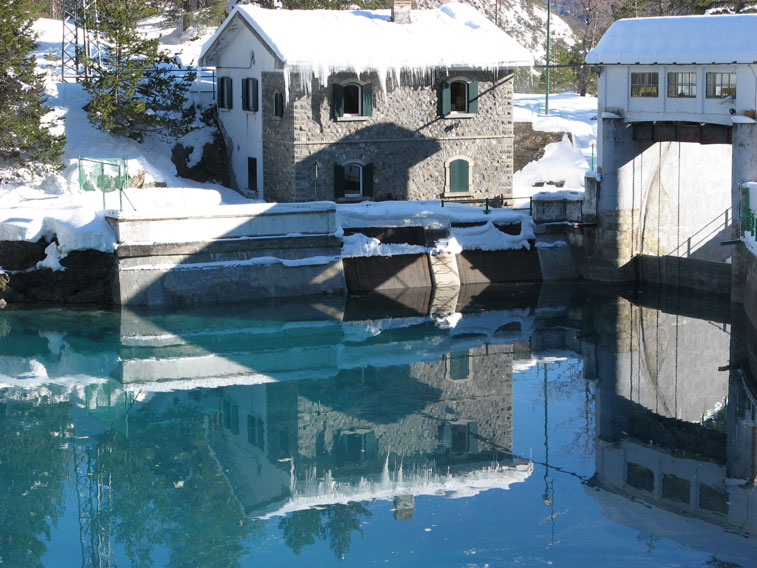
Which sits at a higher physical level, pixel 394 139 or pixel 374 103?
pixel 374 103

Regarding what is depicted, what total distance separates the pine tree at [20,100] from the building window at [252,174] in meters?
7.28

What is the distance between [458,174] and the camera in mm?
43156

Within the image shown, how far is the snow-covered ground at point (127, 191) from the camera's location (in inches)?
1404

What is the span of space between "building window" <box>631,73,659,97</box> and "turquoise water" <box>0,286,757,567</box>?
6731 mm

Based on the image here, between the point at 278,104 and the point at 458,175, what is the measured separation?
24.2ft

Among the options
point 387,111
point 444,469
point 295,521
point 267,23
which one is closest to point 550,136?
point 387,111

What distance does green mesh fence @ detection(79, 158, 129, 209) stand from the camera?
39.7 meters

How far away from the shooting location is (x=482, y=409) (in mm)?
25812

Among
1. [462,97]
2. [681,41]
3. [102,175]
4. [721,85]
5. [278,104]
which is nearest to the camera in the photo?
[721,85]

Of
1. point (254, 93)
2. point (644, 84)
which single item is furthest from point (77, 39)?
point (644, 84)

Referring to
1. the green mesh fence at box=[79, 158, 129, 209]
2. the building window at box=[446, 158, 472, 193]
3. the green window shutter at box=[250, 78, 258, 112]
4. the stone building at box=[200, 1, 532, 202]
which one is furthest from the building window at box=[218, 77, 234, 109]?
the building window at box=[446, 158, 472, 193]

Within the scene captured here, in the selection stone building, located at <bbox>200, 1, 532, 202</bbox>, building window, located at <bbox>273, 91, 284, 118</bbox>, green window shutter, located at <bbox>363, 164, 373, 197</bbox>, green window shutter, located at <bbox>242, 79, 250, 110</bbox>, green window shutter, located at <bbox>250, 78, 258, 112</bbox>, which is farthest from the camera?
green window shutter, located at <bbox>242, 79, 250, 110</bbox>

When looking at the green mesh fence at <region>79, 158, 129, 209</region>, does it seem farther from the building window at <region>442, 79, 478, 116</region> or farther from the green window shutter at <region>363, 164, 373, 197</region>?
the building window at <region>442, 79, 478, 116</region>

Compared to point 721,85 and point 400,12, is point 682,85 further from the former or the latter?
point 400,12
